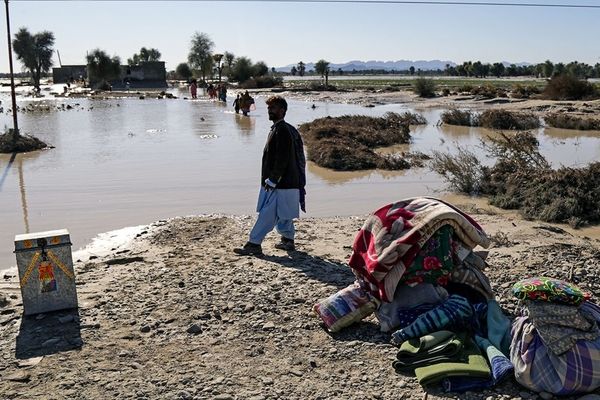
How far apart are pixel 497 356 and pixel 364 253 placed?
4.44 ft

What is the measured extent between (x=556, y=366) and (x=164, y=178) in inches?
451

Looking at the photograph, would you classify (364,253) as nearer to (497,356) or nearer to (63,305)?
(497,356)

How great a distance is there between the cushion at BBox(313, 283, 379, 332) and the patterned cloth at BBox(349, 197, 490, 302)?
0.09 meters

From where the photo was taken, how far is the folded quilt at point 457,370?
3.85 meters

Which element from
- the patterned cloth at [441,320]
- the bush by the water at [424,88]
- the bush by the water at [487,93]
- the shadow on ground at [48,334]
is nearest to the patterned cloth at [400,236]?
the patterned cloth at [441,320]

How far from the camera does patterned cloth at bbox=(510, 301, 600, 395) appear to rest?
3639 mm

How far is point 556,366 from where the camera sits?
368 centimetres

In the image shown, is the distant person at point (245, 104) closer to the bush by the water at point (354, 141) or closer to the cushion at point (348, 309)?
the bush by the water at point (354, 141)

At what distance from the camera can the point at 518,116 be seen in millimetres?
27484

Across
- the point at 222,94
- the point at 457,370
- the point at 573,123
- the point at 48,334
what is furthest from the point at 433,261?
the point at 222,94

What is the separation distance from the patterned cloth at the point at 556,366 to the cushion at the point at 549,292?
0.15m

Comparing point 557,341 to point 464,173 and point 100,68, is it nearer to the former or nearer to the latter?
point 464,173

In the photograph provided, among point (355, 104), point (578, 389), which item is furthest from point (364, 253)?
point (355, 104)

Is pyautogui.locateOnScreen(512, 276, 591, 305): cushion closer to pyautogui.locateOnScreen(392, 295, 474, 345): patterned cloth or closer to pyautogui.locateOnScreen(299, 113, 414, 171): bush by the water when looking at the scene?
pyautogui.locateOnScreen(392, 295, 474, 345): patterned cloth
